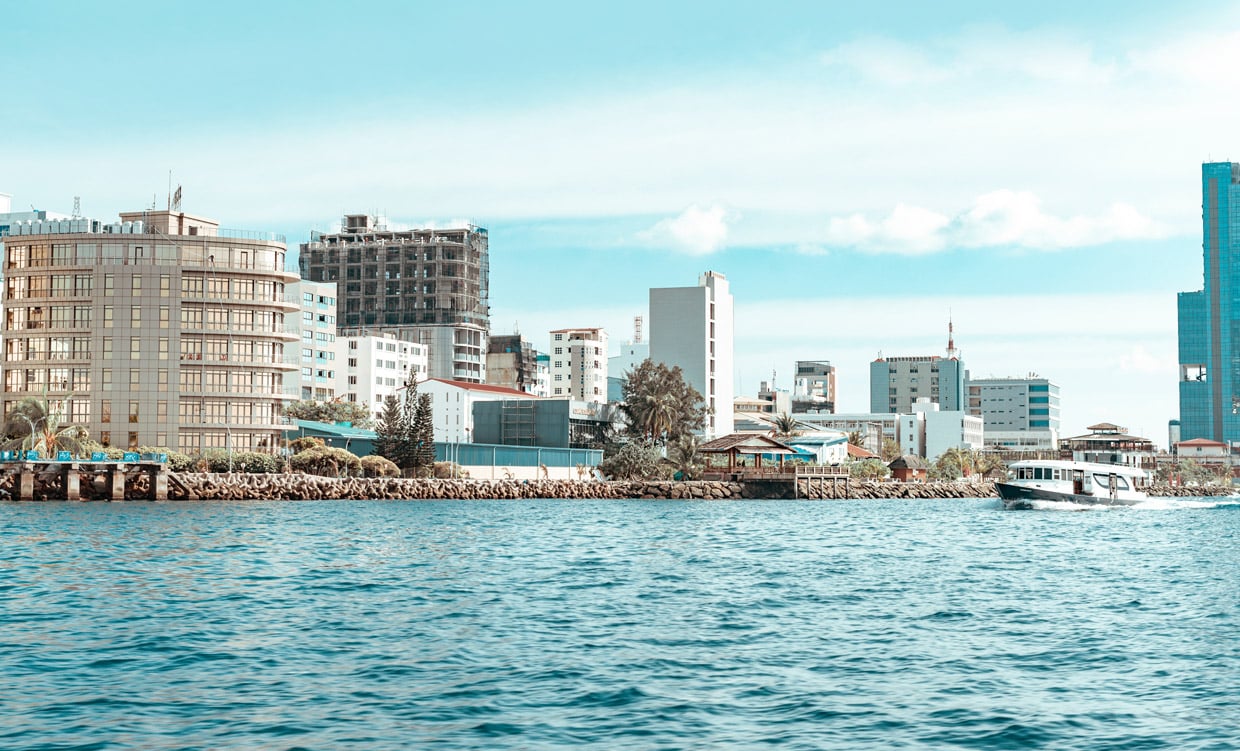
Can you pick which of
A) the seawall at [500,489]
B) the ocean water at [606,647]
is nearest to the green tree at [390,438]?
Result: the seawall at [500,489]

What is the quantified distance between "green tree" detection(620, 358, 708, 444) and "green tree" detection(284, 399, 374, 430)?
34.0 m

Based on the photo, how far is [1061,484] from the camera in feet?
371

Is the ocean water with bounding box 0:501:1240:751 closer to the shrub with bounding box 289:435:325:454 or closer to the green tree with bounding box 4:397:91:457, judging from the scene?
the green tree with bounding box 4:397:91:457

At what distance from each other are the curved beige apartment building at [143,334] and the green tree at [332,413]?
36777 millimetres

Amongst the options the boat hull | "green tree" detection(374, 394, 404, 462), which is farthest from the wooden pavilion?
the boat hull

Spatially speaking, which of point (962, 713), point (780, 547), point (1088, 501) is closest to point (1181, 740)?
point (962, 713)

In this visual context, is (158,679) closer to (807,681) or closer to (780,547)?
(807,681)

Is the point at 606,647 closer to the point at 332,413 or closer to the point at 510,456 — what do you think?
the point at 510,456

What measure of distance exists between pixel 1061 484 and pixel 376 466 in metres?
60.4

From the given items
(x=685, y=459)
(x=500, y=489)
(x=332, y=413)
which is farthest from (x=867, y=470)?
(x=500, y=489)

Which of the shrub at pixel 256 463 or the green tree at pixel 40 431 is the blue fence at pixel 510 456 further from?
the green tree at pixel 40 431

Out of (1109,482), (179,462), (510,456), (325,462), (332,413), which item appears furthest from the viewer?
(332,413)

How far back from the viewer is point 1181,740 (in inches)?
785

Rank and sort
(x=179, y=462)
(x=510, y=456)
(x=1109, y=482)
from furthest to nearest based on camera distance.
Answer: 1. (x=510, y=456)
2. (x=1109, y=482)
3. (x=179, y=462)
